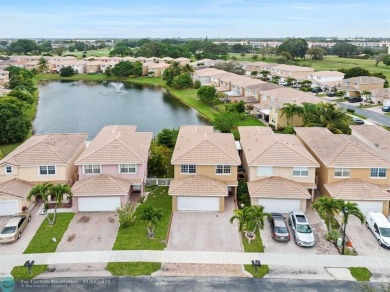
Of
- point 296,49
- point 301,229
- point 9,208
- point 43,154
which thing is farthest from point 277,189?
point 296,49

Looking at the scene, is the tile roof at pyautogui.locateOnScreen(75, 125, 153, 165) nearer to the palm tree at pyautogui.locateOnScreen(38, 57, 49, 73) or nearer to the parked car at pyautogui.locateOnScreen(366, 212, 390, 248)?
the parked car at pyautogui.locateOnScreen(366, 212, 390, 248)

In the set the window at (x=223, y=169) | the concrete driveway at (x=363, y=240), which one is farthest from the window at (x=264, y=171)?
the concrete driveway at (x=363, y=240)

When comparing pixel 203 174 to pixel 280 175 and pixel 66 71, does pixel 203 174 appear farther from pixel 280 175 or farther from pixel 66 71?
pixel 66 71

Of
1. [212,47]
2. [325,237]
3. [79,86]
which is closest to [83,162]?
[325,237]

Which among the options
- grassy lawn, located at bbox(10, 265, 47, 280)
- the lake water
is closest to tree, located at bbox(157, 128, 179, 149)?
the lake water

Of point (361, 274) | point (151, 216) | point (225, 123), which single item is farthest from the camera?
point (225, 123)

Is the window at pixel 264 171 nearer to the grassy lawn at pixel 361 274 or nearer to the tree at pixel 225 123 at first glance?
the grassy lawn at pixel 361 274
